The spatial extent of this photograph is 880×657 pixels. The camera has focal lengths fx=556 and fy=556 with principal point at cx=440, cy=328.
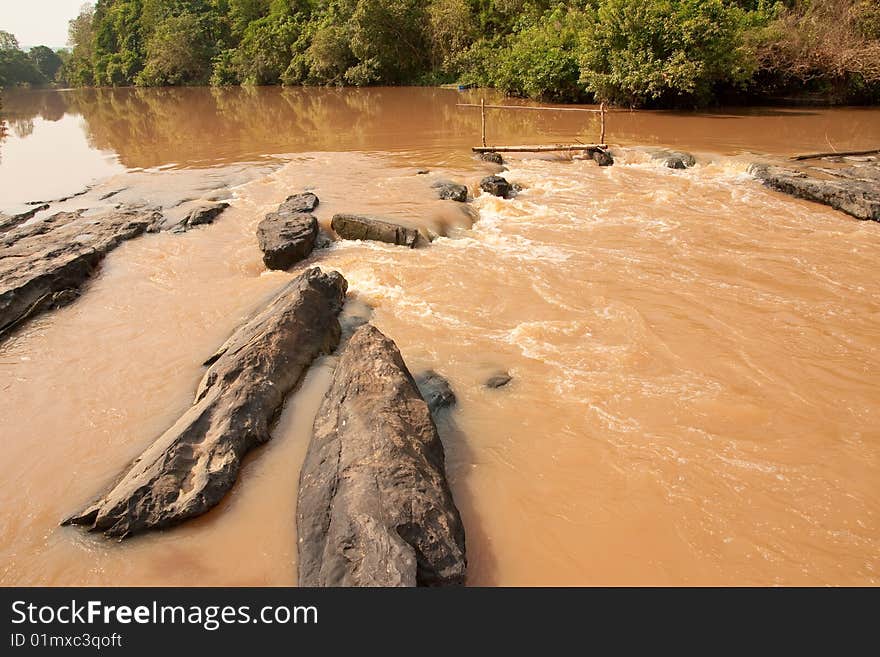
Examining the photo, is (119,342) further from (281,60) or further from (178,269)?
(281,60)

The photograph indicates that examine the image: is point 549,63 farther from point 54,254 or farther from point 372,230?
point 54,254

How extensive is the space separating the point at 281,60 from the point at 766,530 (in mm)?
45703

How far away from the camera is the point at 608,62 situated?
21141mm

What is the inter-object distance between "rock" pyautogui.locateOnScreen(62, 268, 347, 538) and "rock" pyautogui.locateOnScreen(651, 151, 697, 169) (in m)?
10.4

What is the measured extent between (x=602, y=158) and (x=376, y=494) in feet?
41.0

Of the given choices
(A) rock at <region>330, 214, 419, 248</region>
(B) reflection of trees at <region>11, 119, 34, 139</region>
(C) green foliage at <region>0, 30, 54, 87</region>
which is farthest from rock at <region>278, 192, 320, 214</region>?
(C) green foliage at <region>0, 30, 54, 87</region>

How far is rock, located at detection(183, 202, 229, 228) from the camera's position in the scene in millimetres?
10602

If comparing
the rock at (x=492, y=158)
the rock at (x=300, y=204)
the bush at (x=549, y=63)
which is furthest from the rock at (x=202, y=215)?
the bush at (x=549, y=63)

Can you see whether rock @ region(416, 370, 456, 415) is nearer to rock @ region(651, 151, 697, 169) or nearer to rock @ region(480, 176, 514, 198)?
rock @ region(480, 176, 514, 198)

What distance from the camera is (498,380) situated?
5.62 meters

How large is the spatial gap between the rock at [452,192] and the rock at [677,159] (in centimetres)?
543

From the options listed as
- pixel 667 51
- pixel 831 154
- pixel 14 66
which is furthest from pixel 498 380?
pixel 14 66

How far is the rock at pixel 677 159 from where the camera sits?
43.9 ft
